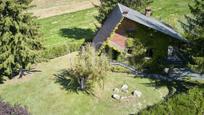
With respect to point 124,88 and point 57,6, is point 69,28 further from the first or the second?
point 124,88

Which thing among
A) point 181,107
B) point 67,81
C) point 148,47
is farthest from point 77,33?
point 181,107

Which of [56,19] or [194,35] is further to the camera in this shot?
[56,19]

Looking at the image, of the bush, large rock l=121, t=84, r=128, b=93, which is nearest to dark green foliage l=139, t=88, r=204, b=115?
the bush

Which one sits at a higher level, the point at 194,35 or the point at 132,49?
the point at 194,35

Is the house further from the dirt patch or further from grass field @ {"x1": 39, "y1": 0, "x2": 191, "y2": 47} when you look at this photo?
the dirt patch

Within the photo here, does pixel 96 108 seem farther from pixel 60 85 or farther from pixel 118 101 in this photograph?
pixel 60 85

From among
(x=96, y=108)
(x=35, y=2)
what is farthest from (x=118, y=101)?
(x=35, y=2)

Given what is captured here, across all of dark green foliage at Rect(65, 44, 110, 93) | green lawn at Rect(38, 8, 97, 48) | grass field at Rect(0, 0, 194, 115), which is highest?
dark green foliage at Rect(65, 44, 110, 93)
